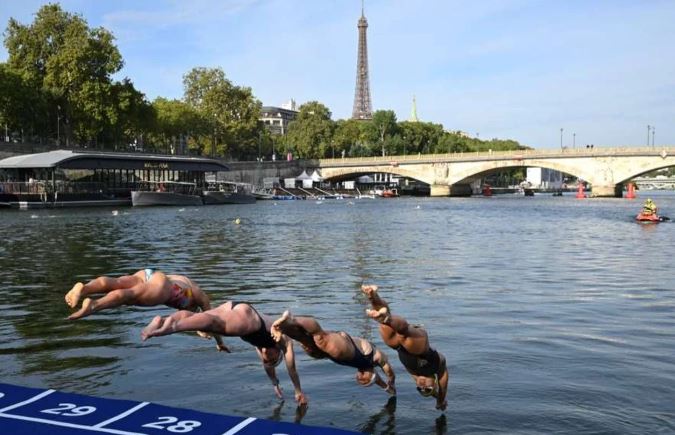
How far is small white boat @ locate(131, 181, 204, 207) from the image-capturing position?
77.6 meters

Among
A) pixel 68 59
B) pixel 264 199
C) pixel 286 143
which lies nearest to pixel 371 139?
pixel 286 143

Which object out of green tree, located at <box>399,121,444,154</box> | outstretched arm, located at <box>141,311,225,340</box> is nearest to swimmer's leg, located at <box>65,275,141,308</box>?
outstretched arm, located at <box>141,311,225,340</box>

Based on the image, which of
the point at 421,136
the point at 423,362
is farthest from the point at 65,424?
the point at 421,136

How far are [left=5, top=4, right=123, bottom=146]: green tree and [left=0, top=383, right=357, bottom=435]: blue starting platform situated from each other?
85060 mm

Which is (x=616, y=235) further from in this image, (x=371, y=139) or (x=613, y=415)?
(x=371, y=139)

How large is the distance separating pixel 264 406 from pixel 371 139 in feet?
500

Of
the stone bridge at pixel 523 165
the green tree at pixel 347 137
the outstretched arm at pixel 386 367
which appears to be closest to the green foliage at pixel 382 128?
the green tree at pixel 347 137

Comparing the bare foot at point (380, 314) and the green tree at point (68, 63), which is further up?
the green tree at point (68, 63)

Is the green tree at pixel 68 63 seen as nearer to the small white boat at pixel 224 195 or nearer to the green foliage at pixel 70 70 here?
the green foliage at pixel 70 70

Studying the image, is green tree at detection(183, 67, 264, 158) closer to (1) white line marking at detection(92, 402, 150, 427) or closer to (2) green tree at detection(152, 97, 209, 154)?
A: (2) green tree at detection(152, 97, 209, 154)

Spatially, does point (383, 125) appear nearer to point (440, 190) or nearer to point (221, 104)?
point (440, 190)

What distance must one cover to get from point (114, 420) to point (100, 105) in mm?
87482

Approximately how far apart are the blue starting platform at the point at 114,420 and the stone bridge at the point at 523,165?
327ft

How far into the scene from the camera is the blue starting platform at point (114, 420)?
6262 mm
